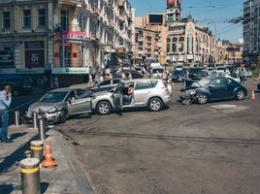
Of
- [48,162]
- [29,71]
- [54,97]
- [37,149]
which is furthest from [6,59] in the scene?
[48,162]

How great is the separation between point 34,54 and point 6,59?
11.8ft

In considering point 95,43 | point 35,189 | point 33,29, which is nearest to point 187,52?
point 95,43

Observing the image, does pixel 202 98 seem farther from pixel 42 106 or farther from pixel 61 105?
pixel 42 106

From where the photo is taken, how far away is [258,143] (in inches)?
399

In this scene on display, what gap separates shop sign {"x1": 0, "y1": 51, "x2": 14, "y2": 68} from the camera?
37875 mm

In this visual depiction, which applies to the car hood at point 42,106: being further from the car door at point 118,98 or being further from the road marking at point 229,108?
the road marking at point 229,108

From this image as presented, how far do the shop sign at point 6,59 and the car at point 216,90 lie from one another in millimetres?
25062

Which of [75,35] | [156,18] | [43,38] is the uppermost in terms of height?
[156,18]

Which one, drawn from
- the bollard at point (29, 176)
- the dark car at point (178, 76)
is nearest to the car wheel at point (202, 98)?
the bollard at point (29, 176)

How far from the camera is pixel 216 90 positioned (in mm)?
19375

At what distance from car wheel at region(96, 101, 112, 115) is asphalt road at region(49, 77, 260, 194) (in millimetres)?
414

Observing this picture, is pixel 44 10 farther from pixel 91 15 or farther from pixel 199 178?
pixel 199 178

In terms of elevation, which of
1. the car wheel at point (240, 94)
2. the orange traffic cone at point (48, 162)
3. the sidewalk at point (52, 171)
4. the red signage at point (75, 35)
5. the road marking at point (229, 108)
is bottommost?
the sidewalk at point (52, 171)

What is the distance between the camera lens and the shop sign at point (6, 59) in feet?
124
